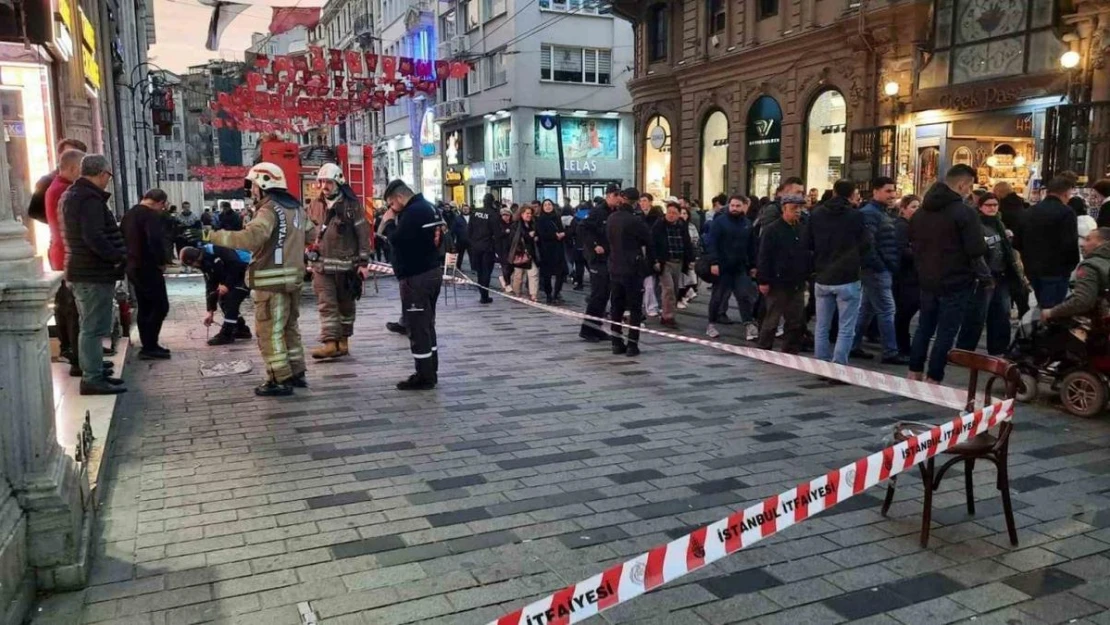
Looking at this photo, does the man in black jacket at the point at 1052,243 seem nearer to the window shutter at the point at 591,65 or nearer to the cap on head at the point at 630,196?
the cap on head at the point at 630,196

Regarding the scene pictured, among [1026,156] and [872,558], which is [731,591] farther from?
[1026,156]

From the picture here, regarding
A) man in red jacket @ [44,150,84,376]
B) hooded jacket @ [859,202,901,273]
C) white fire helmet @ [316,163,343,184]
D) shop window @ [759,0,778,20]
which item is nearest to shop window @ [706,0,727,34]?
shop window @ [759,0,778,20]

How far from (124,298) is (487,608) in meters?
7.96

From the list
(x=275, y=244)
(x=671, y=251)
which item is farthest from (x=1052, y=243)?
(x=275, y=244)

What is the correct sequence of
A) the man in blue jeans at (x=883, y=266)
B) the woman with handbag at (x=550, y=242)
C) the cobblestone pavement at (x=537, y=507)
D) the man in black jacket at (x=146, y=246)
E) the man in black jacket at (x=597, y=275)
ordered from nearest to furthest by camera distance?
the cobblestone pavement at (x=537, y=507) < the man in black jacket at (x=146, y=246) < the man in blue jeans at (x=883, y=266) < the man in black jacket at (x=597, y=275) < the woman with handbag at (x=550, y=242)

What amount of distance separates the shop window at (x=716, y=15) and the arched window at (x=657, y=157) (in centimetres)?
409

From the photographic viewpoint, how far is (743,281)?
1058cm

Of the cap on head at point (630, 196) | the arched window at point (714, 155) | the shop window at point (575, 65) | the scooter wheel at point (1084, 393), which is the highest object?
the shop window at point (575, 65)

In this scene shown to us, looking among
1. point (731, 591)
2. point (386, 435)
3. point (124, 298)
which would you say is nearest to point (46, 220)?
point (124, 298)

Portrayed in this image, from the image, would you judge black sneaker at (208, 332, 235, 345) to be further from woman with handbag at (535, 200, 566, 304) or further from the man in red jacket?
woman with handbag at (535, 200, 566, 304)

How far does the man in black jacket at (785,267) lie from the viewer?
27.4 feet

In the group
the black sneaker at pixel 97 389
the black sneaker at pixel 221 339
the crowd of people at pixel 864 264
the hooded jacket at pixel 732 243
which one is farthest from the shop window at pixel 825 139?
the black sneaker at pixel 97 389

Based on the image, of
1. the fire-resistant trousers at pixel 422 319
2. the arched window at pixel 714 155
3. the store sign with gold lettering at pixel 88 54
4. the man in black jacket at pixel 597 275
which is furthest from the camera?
the arched window at pixel 714 155

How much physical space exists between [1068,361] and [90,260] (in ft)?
25.5
